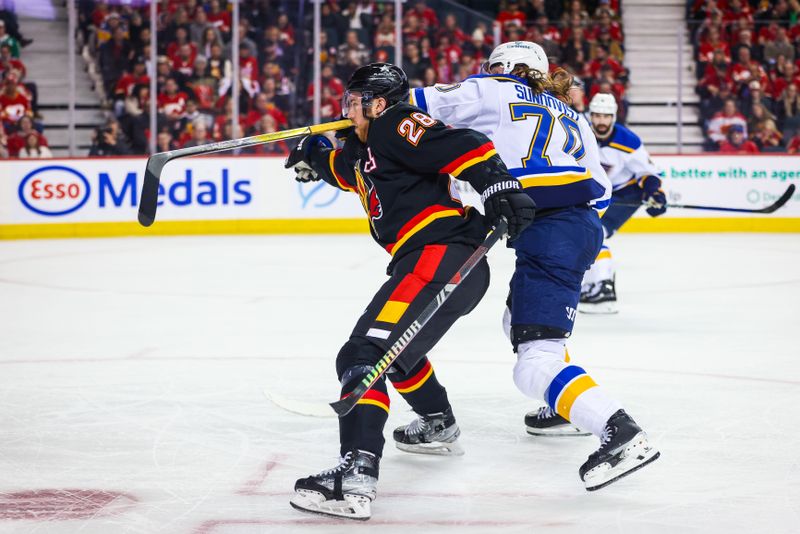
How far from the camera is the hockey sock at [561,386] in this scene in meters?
2.79

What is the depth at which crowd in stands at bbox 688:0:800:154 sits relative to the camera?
410 inches

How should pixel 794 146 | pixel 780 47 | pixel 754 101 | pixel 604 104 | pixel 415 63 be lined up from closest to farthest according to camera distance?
pixel 604 104 < pixel 794 146 < pixel 415 63 < pixel 754 101 < pixel 780 47

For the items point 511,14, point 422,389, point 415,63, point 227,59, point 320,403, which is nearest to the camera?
point 422,389

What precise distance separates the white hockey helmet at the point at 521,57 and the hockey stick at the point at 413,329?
0.56 meters

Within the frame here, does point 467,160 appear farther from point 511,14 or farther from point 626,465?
point 511,14

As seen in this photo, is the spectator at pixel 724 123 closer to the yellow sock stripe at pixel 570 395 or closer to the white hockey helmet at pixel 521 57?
the white hockey helmet at pixel 521 57

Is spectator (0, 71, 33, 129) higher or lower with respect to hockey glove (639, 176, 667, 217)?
higher

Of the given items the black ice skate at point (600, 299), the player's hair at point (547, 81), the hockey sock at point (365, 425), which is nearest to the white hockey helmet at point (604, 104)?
the black ice skate at point (600, 299)

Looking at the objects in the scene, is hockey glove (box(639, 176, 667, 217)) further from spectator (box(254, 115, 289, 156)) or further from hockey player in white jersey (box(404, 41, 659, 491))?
spectator (box(254, 115, 289, 156))

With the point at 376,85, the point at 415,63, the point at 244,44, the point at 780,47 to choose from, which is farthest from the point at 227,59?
the point at 376,85

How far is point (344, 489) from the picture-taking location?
104 inches

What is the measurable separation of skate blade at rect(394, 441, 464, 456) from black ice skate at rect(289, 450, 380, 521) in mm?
537

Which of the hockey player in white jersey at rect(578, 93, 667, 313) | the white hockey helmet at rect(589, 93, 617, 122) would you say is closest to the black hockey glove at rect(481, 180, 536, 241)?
the hockey player in white jersey at rect(578, 93, 667, 313)

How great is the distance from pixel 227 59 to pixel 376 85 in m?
7.63
